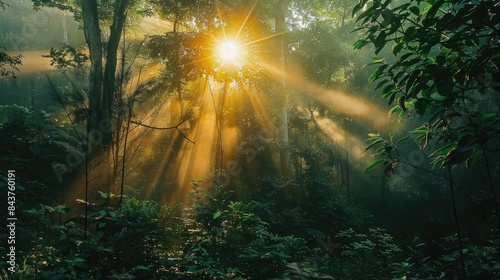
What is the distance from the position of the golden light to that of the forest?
99 mm

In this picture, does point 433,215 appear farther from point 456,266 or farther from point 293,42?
point 456,266

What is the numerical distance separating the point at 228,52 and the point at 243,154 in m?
5.07

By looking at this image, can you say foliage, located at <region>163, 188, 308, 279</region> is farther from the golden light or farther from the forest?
the golden light

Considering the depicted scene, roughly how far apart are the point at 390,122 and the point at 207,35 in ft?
40.3

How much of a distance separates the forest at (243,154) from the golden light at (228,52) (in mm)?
99

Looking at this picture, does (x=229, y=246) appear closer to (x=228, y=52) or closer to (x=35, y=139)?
(x=228, y=52)

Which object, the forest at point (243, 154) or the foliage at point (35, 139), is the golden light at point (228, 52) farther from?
the foliage at point (35, 139)

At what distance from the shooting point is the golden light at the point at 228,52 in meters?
9.70

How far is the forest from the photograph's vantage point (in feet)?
8.44

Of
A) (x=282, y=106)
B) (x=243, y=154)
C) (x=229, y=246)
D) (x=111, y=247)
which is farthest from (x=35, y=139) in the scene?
(x=282, y=106)

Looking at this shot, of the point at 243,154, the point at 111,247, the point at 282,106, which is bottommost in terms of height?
the point at 111,247

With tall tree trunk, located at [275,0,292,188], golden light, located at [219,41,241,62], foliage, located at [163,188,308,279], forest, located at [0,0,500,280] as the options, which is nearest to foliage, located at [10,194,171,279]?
forest, located at [0,0,500,280]

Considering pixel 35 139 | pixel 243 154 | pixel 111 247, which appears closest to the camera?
pixel 111 247

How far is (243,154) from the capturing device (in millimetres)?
13383
